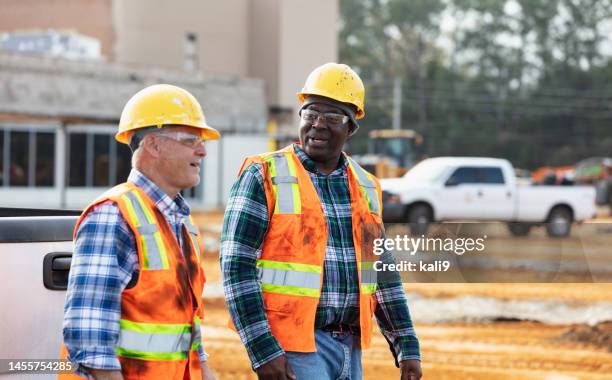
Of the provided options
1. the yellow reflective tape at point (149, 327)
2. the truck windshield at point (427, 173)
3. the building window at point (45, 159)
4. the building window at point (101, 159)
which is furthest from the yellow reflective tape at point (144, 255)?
the building window at point (101, 159)

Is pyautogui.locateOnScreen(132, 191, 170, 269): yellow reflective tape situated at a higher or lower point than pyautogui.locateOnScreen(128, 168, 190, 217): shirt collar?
lower

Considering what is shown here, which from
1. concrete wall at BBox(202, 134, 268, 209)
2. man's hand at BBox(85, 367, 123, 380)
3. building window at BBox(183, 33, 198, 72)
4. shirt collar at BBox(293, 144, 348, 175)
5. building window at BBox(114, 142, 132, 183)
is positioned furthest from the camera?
building window at BBox(183, 33, 198, 72)

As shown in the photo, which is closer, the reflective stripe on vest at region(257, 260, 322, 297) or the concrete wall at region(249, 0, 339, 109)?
the reflective stripe on vest at region(257, 260, 322, 297)

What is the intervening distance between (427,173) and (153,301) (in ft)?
73.5

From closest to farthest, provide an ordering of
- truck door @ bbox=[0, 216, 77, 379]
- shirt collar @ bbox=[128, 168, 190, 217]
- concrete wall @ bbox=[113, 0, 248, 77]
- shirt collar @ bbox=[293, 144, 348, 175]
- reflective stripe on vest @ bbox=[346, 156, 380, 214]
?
1. shirt collar @ bbox=[128, 168, 190, 217]
2. truck door @ bbox=[0, 216, 77, 379]
3. shirt collar @ bbox=[293, 144, 348, 175]
4. reflective stripe on vest @ bbox=[346, 156, 380, 214]
5. concrete wall @ bbox=[113, 0, 248, 77]

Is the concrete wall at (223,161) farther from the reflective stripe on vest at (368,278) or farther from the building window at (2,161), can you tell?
the reflective stripe on vest at (368,278)

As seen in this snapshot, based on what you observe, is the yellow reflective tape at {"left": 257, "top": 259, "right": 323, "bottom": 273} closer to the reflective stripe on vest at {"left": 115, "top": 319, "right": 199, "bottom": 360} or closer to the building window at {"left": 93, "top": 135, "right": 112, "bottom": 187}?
the reflective stripe on vest at {"left": 115, "top": 319, "right": 199, "bottom": 360}

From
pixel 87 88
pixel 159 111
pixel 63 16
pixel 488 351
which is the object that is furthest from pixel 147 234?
pixel 63 16

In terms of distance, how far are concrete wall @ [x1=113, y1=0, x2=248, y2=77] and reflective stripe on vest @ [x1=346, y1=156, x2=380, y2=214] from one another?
4249cm

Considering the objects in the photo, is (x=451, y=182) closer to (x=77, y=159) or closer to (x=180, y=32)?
(x=77, y=159)

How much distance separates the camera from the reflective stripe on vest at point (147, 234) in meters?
3.12

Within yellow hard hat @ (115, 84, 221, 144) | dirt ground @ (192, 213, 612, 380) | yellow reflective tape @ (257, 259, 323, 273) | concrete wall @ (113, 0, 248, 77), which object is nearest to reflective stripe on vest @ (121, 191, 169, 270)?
yellow hard hat @ (115, 84, 221, 144)

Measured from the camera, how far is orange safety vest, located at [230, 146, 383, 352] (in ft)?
12.6

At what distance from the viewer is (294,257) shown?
389 cm
